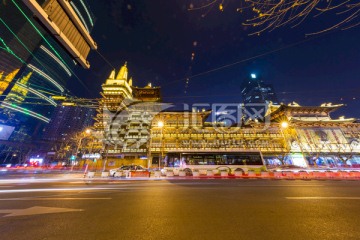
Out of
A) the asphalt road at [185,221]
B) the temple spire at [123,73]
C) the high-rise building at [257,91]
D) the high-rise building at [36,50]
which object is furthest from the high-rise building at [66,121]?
the high-rise building at [257,91]

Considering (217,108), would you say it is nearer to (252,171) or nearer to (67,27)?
(252,171)

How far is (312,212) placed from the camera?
388 centimetres

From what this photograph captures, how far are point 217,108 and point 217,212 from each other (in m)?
31.6

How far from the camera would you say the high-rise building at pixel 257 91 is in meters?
94.3

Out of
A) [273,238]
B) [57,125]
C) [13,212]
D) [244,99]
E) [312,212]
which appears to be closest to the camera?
[273,238]

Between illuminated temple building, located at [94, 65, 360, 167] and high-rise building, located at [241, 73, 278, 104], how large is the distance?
6565 centimetres

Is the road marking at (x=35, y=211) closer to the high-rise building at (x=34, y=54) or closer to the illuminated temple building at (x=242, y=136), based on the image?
the high-rise building at (x=34, y=54)

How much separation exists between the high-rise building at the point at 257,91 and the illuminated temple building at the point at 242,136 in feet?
215

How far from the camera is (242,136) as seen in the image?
30.1 metres

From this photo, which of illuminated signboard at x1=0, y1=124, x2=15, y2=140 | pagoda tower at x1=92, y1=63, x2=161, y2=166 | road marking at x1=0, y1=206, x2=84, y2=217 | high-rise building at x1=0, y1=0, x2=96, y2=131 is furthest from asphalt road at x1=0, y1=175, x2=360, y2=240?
illuminated signboard at x1=0, y1=124, x2=15, y2=140

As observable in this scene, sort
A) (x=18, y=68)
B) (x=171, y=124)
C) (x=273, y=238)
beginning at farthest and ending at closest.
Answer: (x=18, y=68) < (x=171, y=124) < (x=273, y=238)

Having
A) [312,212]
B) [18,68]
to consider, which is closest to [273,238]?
[312,212]

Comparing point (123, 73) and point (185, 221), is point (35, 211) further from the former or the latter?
point (123, 73)

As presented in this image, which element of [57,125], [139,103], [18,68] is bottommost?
[139,103]
